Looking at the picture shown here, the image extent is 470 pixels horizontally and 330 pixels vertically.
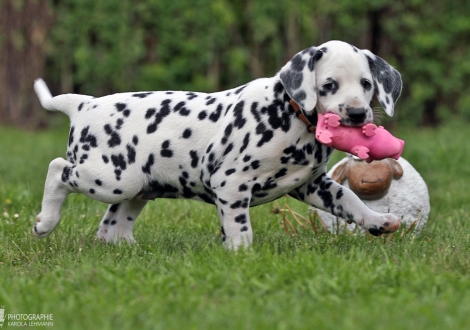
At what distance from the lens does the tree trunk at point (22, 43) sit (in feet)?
46.7

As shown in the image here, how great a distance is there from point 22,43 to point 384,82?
36.7ft

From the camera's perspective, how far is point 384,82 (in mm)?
4496

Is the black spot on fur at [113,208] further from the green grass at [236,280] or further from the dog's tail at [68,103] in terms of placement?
the dog's tail at [68,103]

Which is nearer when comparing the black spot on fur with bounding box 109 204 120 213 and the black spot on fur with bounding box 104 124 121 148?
the black spot on fur with bounding box 104 124 121 148

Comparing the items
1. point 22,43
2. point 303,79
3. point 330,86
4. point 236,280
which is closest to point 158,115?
point 303,79

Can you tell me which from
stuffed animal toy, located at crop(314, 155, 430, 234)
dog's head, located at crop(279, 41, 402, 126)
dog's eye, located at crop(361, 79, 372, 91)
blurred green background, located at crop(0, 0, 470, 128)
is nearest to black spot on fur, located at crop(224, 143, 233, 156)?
dog's head, located at crop(279, 41, 402, 126)

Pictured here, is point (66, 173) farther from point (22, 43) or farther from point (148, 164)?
point (22, 43)

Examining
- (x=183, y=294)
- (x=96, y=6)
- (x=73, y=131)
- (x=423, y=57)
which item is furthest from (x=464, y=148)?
(x=96, y=6)

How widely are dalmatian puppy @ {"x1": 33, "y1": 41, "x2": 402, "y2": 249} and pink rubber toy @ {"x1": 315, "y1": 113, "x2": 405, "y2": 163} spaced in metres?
0.08

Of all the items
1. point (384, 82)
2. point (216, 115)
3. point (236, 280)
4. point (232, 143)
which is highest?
point (384, 82)

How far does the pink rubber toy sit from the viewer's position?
4.19m

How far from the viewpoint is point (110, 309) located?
11.4ft

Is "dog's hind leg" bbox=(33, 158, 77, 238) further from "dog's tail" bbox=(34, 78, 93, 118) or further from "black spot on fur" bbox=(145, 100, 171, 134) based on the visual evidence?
"black spot on fur" bbox=(145, 100, 171, 134)

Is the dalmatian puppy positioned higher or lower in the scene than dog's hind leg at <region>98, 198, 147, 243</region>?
higher
